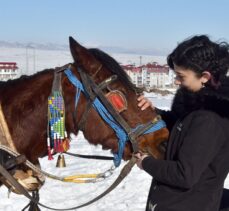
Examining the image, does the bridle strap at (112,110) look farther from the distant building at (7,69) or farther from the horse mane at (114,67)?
the distant building at (7,69)

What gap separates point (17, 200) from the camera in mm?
5551

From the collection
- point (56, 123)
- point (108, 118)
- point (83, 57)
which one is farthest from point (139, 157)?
point (83, 57)

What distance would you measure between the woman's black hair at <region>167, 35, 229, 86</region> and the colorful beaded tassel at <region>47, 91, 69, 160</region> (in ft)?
2.45

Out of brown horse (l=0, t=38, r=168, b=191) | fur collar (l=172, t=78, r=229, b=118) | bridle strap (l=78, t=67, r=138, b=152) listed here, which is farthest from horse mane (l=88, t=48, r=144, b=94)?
fur collar (l=172, t=78, r=229, b=118)

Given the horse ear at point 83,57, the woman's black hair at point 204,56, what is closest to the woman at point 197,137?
the woman's black hair at point 204,56

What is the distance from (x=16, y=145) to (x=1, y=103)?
0.29 m

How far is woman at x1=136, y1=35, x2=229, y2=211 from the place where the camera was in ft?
6.69

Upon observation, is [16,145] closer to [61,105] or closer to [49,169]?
[61,105]

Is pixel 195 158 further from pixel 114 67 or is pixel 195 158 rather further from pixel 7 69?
pixel 7 69

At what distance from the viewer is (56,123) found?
2457 millimetres

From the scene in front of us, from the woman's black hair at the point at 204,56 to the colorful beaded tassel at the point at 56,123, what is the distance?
0.75 m

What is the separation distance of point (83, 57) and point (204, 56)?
0.72 metres

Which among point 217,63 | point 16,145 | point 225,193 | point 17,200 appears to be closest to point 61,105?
point 16,145

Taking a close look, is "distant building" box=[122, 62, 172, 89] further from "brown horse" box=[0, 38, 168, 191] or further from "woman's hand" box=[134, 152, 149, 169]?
"woman's hand" box=[134, 152, 149, 169]
